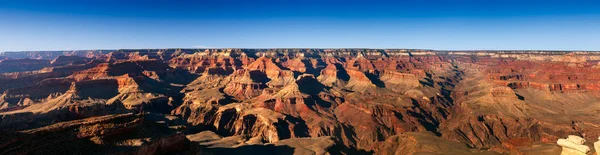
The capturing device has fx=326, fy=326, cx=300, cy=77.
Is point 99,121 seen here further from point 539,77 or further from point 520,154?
point 539,77

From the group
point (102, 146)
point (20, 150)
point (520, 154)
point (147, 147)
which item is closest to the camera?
point (20, 150)

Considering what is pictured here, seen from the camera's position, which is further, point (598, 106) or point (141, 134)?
point (598, 106)

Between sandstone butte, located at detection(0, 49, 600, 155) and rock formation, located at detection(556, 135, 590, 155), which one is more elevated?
rock formation, located at detection(556, 135, 590, 155)

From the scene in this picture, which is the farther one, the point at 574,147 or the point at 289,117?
the point at 289,117

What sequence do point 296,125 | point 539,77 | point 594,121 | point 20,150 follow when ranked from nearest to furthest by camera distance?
1. point 20,150
2. point 296,125
3. point 594,121
4. point 539,77

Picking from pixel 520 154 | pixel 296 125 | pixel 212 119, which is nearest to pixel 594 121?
pixel 520 154

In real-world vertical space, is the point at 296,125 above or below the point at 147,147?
below

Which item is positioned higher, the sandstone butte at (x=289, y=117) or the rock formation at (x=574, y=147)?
the rock formation at (x=574, y=147)

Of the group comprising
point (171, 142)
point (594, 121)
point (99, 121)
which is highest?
point (99, 121)

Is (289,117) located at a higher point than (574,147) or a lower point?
lower

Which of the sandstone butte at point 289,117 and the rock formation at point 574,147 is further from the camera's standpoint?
the sandstone butte at point 289,117

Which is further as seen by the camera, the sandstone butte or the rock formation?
the sandstone butte
